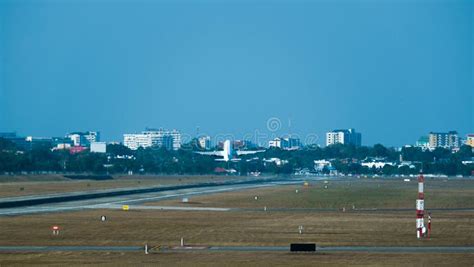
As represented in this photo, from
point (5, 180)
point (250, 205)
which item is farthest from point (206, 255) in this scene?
point (5, 180)

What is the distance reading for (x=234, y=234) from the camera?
64.4m

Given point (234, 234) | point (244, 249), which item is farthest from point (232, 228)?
point (244, 249)

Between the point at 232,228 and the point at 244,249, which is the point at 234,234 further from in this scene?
the point at 244,249

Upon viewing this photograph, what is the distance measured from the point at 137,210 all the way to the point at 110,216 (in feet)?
32.0

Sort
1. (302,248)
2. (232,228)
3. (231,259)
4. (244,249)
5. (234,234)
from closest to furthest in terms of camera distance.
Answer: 1. (231,259)
2. (302,248)
3. (244,249)
4. (234,234)
5. (232,228)

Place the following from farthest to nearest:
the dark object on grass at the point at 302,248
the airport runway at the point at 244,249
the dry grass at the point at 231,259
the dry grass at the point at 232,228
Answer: the dry grass at the point at 232,228 → the airport runway at the point at 244,249 → the dark object on grass at the point at 302,248 → the dry grass at the point at 231,259

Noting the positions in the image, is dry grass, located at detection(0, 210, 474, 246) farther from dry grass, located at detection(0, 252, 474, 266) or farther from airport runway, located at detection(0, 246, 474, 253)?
dry grass, located at detection(0, 252, 474, 266)

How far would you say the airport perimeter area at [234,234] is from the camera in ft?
161

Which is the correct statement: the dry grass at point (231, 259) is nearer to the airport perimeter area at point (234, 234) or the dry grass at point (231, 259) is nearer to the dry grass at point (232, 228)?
the airport perimeter area at point (234, 234)

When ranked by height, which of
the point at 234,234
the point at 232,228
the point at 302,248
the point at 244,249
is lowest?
the point at 244,249

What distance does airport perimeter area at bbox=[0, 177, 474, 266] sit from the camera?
4916cm

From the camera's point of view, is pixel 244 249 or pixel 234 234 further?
pixel 234 234

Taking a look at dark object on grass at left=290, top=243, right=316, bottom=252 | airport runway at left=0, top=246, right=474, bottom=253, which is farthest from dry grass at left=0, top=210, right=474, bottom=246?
dark object on grass at left=290, top=243, right=316, bottom=252

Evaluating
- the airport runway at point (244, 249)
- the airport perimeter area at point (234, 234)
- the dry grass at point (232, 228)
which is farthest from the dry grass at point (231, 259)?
the dry grass at point (232, 228)
